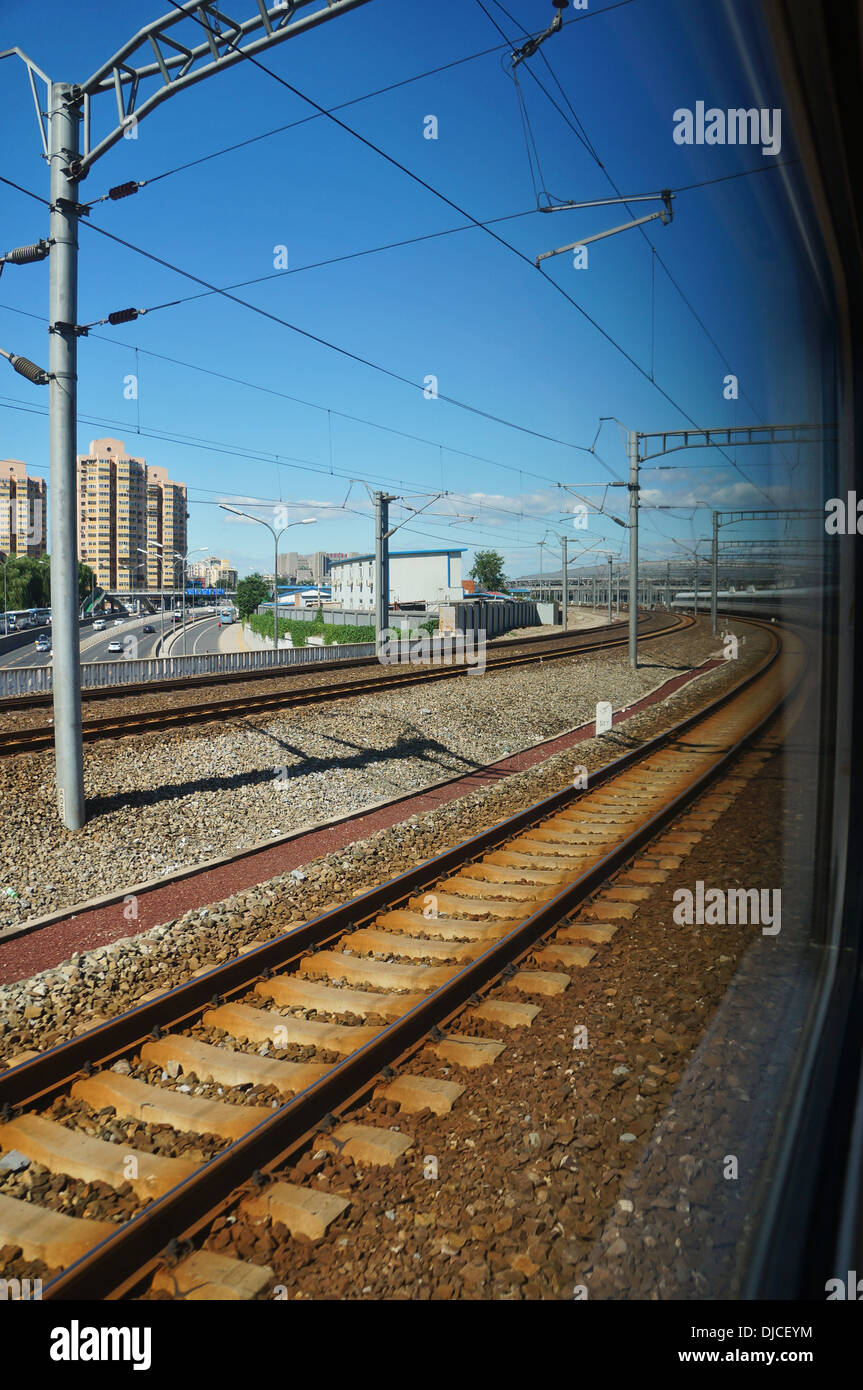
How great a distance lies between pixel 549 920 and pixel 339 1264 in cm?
336

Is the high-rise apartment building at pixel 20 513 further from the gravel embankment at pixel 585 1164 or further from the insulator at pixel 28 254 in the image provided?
the gravel embankment at pixel 585 1164

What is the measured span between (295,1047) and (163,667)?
64.3ft

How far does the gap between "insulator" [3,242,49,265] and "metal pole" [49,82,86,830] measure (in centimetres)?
12

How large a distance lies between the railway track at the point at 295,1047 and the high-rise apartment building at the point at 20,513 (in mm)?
89540

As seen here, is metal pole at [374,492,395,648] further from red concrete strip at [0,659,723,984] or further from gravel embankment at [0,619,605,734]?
red concrete strip at [0,659,723,984]

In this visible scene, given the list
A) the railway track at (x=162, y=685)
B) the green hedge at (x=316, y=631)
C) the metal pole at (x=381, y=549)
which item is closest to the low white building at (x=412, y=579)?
the green hedge at (x=316, y=631)

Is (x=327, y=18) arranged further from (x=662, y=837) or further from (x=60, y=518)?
(x=662, y=837)

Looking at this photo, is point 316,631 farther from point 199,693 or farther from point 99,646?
point 199,693

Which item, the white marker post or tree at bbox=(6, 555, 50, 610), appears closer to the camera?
the white marker post

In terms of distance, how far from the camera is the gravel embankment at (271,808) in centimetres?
570

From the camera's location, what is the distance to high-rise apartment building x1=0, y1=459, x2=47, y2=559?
295 ft

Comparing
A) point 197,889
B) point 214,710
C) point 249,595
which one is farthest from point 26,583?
point 197,889

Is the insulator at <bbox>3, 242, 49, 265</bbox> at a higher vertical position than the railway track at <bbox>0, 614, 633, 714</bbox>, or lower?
higher

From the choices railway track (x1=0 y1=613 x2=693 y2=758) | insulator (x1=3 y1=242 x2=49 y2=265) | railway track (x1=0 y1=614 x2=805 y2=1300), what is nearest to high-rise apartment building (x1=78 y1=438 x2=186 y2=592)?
railway track (x1=0 y1=613 x2=693 y2=758)
